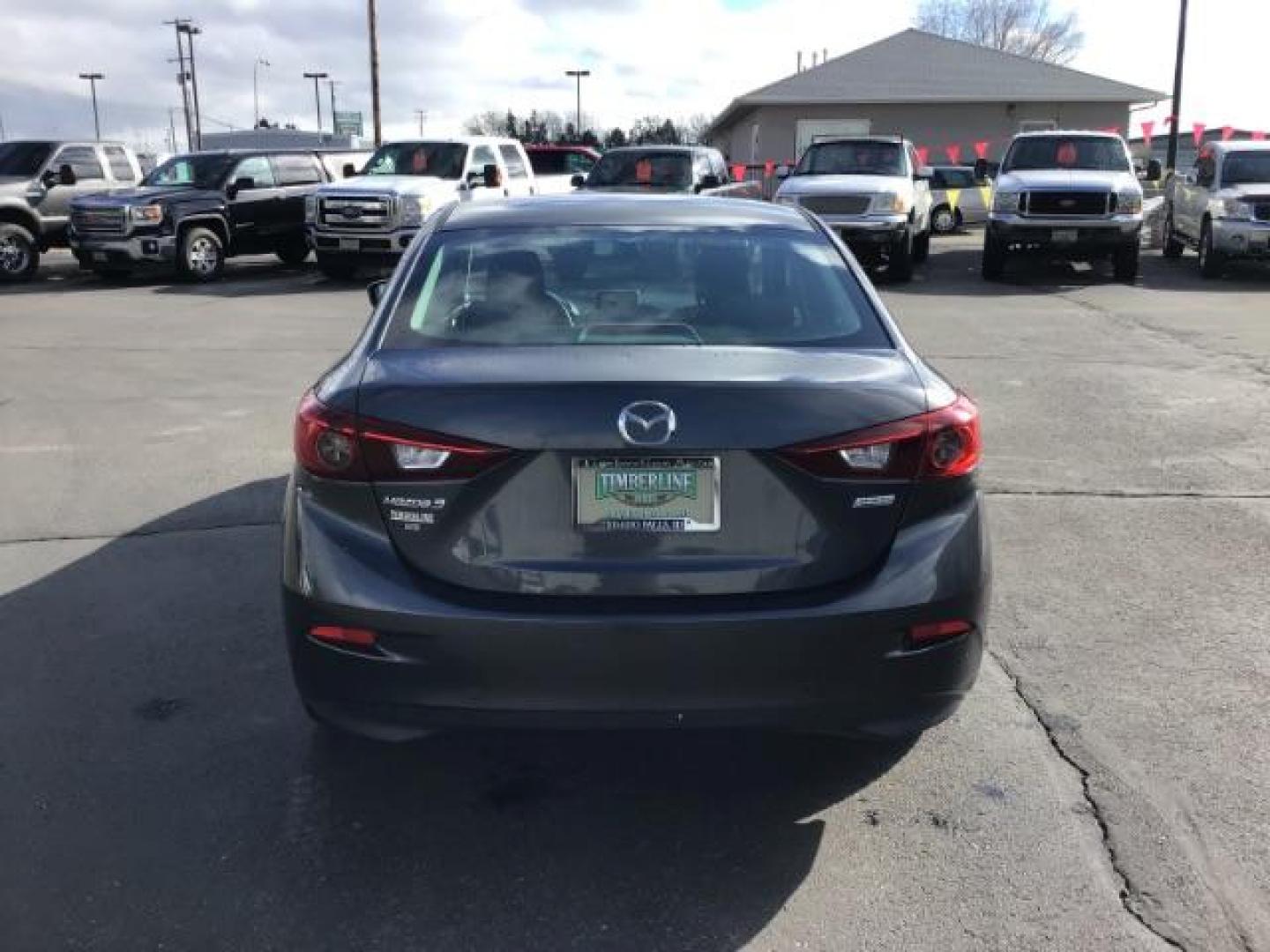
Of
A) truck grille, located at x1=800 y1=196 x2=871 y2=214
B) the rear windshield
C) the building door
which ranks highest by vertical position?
the building door

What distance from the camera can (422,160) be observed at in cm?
1880

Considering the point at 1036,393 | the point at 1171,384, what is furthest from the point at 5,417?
the point at 1171,384

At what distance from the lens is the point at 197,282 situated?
18875 mm

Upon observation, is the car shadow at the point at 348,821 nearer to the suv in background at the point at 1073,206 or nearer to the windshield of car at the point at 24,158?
the suv in background at the point at 1073,206

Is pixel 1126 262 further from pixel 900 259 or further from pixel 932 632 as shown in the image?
pixel 932 632

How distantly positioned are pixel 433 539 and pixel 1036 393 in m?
7.55

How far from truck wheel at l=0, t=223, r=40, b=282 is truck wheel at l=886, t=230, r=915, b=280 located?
1356 centimetres

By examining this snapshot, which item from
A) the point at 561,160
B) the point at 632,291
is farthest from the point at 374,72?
the point at 632,291

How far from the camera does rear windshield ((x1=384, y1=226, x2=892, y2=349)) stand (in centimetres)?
343

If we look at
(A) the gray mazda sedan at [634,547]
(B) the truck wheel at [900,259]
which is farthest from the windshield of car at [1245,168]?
(A) the gray mazda sedan at [634,547]

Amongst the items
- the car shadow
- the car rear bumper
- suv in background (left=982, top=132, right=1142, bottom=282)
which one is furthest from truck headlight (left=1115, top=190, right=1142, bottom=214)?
the car rear bumper

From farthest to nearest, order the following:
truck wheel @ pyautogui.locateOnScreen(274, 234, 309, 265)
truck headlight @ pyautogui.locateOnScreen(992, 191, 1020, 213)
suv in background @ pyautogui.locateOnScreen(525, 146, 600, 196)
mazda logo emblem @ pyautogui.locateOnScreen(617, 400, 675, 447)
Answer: suv in background @ pyautogui.locateOnScreen(525, 146, 600, 196)
truck wheel @ pyautogui.locateOnScreen(274, 234, 309, 265)
truck headlight @ pyautogui.locateOnScreen(992, 191, 1020, 213)
mazda logo emblem @ pyautogui.locateOnScreen(617, 400, 675, 447)

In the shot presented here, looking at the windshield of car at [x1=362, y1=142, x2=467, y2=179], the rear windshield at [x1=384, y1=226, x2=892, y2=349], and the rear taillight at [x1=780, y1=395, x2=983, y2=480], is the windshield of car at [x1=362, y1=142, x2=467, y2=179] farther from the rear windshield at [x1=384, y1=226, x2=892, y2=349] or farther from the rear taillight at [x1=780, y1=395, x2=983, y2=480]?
the rear taillight at [x1=780, y1=395, x2=983, y2=480]

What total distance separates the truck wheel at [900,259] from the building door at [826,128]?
19.2 metres
